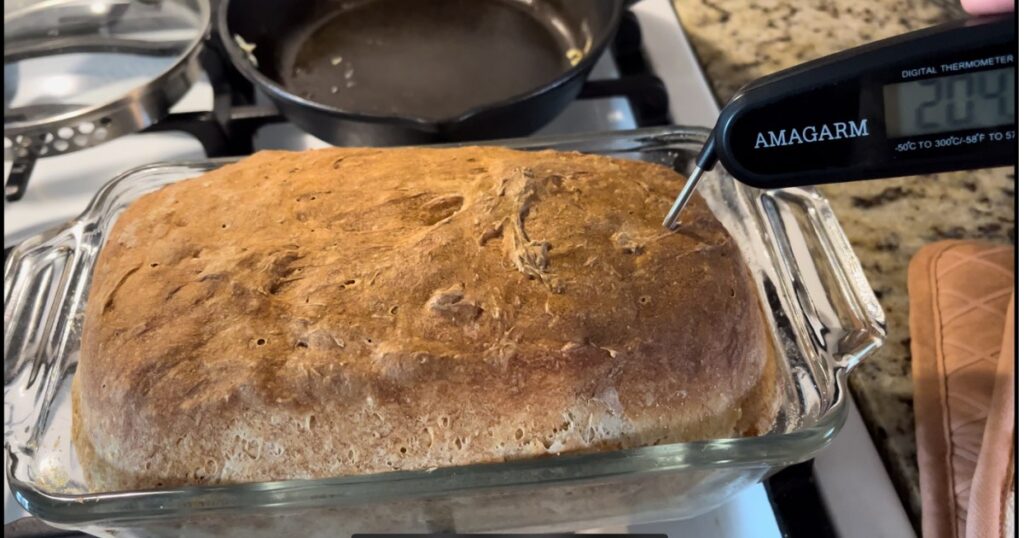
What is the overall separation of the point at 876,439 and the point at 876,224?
0.30 meters

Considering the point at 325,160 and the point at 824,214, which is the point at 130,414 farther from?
the point at 824,214

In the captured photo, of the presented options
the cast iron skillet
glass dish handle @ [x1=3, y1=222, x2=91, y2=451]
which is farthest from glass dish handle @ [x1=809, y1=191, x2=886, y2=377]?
glass dish handle @ [x1=3, y1=222, x2=91, y2=451]

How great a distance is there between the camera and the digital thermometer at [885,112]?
552 mm

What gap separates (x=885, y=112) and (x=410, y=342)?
14.9 inches

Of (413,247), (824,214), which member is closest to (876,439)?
(824,214)

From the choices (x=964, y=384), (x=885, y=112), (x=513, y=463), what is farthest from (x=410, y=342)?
(x=964, y=384)

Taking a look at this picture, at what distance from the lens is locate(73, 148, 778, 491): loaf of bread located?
23.5 inches

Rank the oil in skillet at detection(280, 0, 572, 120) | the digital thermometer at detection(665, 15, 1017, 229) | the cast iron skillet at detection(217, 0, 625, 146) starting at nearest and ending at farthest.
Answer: the digital thermometer at detection(665, 15, 1017, 229) → the cast iron skillet at detection(217, 0, 625, 146) → the oil in skillet at detection(280, 0, 572, 120)

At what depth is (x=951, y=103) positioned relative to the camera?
0.57m

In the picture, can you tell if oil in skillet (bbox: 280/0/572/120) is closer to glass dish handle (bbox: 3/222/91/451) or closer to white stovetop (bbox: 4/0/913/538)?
white stovetop (bbox: 4/0/913/538)

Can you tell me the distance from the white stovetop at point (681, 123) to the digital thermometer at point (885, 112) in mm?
297

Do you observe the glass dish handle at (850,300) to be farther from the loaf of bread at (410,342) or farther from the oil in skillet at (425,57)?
the oil in skillet at (425,57)

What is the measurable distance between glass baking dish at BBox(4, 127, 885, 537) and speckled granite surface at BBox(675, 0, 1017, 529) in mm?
140

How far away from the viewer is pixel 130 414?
60cm
